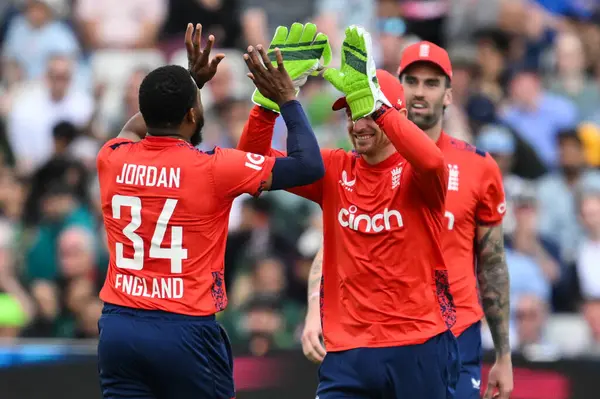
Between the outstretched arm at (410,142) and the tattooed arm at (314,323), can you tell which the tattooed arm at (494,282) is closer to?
the tattooed arm at (314,323)

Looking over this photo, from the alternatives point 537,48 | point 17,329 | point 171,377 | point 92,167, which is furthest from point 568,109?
point 171,377

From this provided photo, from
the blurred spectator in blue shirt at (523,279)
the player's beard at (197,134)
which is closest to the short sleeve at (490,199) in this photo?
the player's beard at (197,134)

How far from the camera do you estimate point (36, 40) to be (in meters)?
12.6

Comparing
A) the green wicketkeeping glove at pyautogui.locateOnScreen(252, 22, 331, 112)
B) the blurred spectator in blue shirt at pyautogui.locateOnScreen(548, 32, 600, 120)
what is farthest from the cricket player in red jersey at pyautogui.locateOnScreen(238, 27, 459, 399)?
the blurred spectator in blue shirt at pyautogui.locateOnScreen(548, 32, 600, 120)

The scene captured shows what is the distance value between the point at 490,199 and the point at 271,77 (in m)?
1.73

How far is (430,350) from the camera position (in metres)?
5.92

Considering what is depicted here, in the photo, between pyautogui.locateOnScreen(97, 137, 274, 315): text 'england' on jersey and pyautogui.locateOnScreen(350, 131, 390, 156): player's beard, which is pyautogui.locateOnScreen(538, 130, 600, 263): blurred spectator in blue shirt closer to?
pyautogui.locateOnScreen(350, 131, 390, 156): player's beard

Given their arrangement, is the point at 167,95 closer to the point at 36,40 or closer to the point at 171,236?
the point at 171,236

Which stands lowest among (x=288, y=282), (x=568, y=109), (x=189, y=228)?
(x=288, y=282)

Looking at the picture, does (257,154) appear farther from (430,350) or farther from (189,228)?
(430,350)

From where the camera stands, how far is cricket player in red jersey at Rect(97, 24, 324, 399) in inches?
221

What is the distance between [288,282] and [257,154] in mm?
4729

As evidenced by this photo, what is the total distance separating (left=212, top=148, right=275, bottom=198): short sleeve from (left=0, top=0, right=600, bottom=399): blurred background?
11.0 feet

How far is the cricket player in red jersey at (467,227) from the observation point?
6758mm
